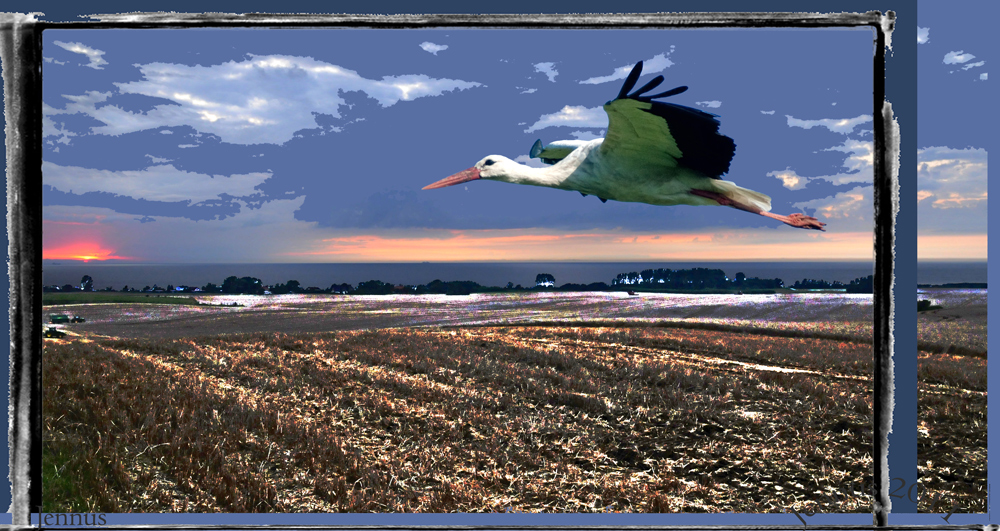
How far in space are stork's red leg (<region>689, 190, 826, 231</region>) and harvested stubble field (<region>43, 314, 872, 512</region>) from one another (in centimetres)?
267

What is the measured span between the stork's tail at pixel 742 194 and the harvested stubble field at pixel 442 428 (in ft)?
9.11

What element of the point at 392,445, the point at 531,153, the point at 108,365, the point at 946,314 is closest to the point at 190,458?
the point at 392,445

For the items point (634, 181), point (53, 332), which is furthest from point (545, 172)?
point (53, 332)

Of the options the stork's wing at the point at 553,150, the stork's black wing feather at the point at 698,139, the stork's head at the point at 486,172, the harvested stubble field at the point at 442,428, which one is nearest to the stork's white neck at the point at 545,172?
the stork's head at the point at 486,172

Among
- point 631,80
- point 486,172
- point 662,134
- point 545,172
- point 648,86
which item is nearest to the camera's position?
point 631,80

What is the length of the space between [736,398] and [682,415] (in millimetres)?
1197

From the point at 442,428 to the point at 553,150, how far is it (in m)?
3.54

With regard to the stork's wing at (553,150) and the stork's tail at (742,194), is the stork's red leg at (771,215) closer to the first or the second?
the stork's tail at (742,194)

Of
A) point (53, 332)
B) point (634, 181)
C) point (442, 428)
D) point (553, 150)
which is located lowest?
point (442, 428)

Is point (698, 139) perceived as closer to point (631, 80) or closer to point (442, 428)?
point (631, 80)

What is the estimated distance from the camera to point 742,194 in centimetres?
456

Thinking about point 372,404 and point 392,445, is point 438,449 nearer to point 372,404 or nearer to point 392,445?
point 392,445

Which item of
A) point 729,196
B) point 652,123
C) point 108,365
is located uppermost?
point 652,123

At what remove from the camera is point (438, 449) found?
5.61m
